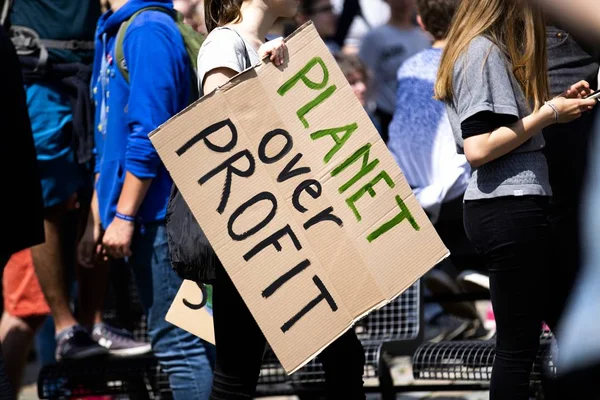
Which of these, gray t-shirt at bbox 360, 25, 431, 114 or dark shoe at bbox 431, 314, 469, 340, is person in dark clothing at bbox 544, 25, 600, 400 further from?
gray t-shirt at bbox 360, 25, 431, 114

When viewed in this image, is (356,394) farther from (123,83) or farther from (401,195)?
(123,83)

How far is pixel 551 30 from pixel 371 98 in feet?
11.9

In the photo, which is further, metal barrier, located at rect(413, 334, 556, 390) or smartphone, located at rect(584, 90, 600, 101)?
metal barrier, located at rect(413, 334, 556, 390)

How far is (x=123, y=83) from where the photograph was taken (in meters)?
4.14

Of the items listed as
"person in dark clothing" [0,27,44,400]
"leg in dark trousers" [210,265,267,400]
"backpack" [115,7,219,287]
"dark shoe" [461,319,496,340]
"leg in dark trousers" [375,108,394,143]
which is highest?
"person in dark clothing" [0,27,44,400]

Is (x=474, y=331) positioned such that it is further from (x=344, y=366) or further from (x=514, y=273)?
(x=344, y=366)

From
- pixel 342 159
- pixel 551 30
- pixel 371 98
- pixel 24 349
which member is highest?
pixel 342 159

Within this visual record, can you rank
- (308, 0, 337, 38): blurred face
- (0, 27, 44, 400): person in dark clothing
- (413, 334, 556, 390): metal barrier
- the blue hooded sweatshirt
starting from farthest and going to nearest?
(308, 0, 337, 38): blurred face
(413, 334, 556, 390): metal barrier
the blue hooded sweatshirt
(0, 27, 44, 400): person in dark clothing

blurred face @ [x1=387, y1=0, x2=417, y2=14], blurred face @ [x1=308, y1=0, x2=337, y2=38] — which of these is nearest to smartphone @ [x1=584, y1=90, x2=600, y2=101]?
blurred face @ [x1=387, y1=0, x2=417, y2=14]

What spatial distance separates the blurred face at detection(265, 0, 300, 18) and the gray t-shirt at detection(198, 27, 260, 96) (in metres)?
0.15

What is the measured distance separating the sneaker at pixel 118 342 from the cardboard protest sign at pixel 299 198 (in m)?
1.76

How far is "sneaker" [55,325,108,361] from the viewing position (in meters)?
4.75

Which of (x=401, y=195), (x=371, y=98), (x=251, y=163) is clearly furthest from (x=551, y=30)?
(x=371, y=98)

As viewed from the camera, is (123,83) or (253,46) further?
(123,83)
